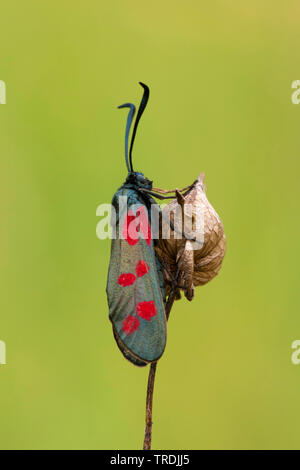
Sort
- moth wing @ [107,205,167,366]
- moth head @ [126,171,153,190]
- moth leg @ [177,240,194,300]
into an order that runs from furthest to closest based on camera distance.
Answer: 1. moth head @ [126,171,153,190]
2. moth leg @ [177,240,194,300]
3. moth wing @ [107,205,167,366]

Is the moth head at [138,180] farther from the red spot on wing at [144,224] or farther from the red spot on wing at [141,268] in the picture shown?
the red spot on wing at [141,268]

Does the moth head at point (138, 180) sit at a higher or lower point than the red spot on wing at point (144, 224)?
higher

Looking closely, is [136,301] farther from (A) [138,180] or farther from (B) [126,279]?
(A) [138,180]

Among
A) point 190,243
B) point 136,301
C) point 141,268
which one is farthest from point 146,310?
point 190,243

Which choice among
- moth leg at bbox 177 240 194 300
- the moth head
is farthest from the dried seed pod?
the moth head

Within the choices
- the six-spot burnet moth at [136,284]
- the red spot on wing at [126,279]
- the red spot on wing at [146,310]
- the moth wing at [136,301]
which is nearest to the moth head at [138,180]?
the six-spot burnet moth at [136,284]

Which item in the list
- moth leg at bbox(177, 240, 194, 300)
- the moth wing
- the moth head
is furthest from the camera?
the moth head

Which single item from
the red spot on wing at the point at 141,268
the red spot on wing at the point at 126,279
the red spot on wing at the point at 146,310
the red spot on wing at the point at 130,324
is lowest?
the red spot on wing at the point at 130,324

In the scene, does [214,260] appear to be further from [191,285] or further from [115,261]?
[115,261]

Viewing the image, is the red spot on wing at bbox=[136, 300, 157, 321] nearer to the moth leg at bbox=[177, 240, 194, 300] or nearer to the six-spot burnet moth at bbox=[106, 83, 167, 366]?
the six-spot burnet moth at bbox=[106, 83, 167, 366]
